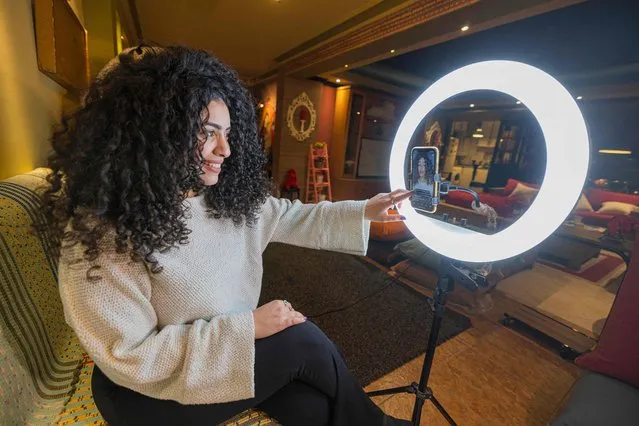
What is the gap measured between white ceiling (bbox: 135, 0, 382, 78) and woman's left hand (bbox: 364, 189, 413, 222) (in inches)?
85.5

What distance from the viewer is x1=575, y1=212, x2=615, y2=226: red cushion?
3570 millimetres

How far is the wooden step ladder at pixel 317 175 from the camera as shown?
464 centimetres

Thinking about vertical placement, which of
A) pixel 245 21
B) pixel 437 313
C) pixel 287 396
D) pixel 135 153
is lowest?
pixel 287 396

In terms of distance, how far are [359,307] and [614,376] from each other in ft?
3.82

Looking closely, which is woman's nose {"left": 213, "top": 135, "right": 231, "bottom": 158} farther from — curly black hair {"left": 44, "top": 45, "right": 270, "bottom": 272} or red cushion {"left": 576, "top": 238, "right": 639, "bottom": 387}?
red cushion {"left": 576, "top": 238, "right": 639, "bottom": 387}

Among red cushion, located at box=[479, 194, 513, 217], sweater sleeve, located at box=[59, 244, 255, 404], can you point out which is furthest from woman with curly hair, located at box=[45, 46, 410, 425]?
red cushion, located at box=[479, 194, 513, 217]

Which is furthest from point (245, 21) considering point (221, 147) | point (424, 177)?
point (424, 177)

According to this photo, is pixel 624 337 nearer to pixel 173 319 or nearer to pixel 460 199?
pixel 460 199

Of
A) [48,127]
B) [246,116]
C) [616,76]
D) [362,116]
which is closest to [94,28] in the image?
[48,127]

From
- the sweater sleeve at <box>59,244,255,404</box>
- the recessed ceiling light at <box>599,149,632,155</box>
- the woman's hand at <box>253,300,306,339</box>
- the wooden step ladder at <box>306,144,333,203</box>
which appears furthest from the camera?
the wooden step ladder at <box>306,144,333,203</box>

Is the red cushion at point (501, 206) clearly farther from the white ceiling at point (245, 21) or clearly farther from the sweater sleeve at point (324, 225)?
the white ceiling at point (245, 21)

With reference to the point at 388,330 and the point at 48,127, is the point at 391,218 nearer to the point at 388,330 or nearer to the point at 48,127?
the point at 388,330

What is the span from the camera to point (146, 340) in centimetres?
54

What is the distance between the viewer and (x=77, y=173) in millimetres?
A: 532
